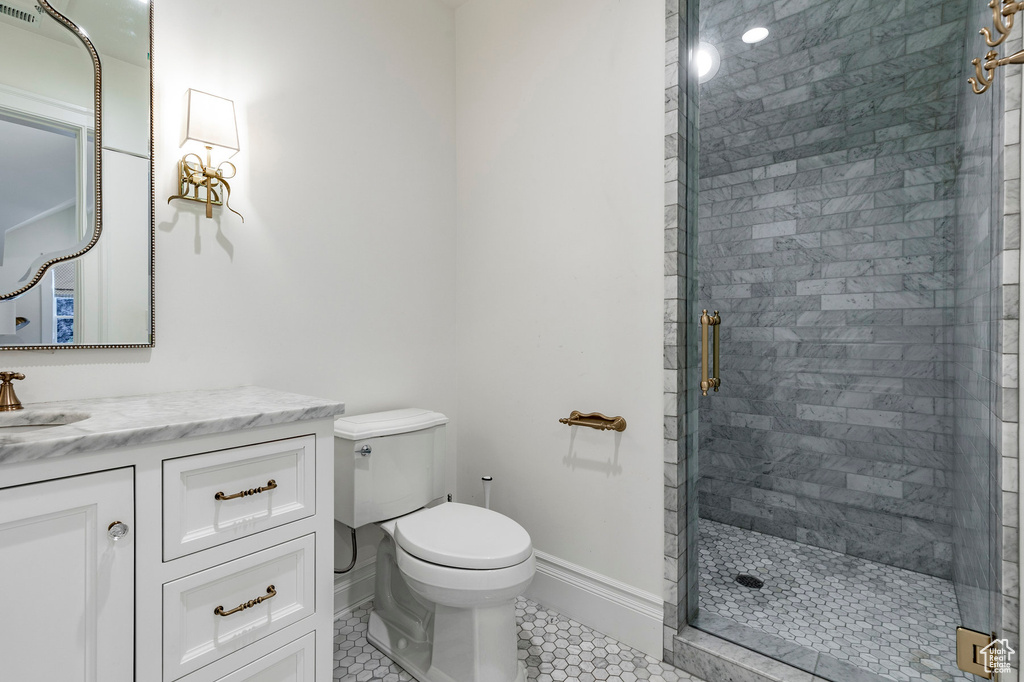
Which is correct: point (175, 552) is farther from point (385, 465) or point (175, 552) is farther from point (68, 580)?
point (385, 465)

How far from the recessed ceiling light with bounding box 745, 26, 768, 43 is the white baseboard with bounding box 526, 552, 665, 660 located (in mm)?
1914

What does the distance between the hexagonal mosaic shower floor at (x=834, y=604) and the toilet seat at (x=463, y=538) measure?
0.75 meters

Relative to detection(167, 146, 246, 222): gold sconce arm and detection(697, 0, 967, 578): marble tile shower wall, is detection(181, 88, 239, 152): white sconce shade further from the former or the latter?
detection(697, 0, 967, 578): marble tile shower wall

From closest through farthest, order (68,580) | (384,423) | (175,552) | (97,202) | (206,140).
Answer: (68,580) → (175,552) → (97,202) → (206,140) → (384,423)

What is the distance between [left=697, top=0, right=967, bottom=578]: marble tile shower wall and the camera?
5.18ft

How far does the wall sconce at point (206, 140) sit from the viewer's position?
1.46 m

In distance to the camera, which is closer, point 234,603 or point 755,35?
point 234,603

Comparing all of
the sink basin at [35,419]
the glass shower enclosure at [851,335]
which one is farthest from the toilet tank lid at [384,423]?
the glass shower enclosure at [851,335]

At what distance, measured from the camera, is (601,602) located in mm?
1826

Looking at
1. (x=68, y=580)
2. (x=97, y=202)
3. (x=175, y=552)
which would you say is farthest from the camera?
(x=97, y=202)

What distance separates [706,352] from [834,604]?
3.26 ft

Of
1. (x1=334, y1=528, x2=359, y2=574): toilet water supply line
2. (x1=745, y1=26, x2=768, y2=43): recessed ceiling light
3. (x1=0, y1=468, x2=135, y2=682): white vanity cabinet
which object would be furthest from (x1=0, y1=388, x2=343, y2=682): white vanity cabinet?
(x1=745, y1=26, x2=768, y2=43): recessed ceiling light

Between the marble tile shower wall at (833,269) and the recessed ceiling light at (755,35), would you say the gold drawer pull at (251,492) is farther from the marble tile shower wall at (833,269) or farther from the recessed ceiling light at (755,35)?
the recessed ceiling light at (755,35)

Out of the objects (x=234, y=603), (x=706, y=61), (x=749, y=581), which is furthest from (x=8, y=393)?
Result: (x=749, y=581)
